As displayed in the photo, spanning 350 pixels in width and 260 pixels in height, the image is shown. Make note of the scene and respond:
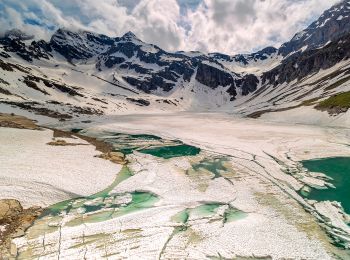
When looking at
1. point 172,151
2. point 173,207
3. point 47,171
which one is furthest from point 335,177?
point 47,171

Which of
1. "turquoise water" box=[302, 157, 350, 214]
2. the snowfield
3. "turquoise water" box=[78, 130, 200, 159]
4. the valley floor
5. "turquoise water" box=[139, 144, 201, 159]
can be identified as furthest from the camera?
"turquoise water" box=[78, 130, 200, 159]

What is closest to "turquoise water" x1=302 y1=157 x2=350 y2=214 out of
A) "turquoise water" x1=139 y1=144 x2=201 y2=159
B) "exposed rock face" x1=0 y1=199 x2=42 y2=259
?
"turquoise water" x1=139 y1=144 x2=201 y2=159

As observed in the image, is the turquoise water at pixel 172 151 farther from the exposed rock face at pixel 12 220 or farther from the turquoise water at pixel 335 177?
the exposed rock face at pixel 12 220

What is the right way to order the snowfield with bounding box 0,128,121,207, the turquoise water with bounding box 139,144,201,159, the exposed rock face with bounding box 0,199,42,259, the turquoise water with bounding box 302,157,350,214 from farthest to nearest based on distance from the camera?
the turquoise water with bounding box 139,144,201,159 → the turquoise water with bounding box 302,157,350,214 → the snowfield with bounding box 0,128,121,207 → the exposed rock face with bounding box 0,199,42,259

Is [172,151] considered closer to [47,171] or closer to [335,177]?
[47,171]

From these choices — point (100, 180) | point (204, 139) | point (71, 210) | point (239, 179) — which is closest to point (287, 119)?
point (204, 139)

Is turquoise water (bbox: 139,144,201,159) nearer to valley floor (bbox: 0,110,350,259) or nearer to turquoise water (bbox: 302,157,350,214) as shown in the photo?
valley floor (bbox: 0,110,350,259)

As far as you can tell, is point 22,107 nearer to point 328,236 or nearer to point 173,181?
point 173,181
